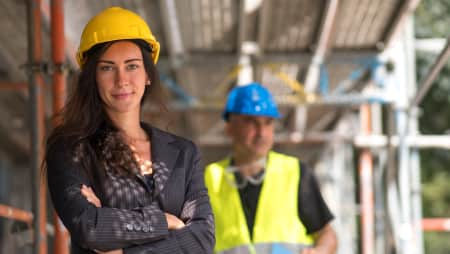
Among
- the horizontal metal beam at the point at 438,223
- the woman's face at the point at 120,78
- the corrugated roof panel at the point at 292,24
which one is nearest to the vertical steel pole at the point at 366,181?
the horizontal metal beam at the point at 438,223

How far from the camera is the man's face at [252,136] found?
207 inches

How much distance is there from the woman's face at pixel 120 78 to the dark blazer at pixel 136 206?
0.16 meters

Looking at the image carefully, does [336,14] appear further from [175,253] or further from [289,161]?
[175,253]

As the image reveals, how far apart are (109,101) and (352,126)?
1332cm

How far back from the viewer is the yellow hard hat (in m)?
3.29

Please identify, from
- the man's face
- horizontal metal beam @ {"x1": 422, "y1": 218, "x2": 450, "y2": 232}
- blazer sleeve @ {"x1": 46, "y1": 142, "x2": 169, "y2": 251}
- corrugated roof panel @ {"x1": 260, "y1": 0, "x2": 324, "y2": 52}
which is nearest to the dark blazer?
blazer sleeve @ {"x1": 46, "y1": 142, "x2": 169, "y2": 251}

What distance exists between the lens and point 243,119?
542 cm

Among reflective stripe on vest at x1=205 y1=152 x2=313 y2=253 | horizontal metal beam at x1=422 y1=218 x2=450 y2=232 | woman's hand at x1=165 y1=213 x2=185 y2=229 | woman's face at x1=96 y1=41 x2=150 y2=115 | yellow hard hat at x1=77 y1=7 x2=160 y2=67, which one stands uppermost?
yellow hard hat at x1=77 y1=7 x2=160 y2=67

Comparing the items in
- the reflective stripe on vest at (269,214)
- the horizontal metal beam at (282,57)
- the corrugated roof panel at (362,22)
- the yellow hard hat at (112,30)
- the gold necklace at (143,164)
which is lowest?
the reflective stripe on vest at (269,214)

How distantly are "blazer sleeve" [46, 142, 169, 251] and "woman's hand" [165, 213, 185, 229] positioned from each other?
4 cm

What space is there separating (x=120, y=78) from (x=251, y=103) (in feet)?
7.80

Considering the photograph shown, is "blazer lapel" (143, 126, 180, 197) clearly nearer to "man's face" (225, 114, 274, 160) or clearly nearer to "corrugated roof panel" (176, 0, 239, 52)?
"man's face" (225, 114, 274, 160)

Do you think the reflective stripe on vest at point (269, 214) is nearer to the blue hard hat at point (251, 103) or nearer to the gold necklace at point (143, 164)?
the blue hard hat at point (251, 103)

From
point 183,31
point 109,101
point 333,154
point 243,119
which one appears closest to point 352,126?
point 333,154
